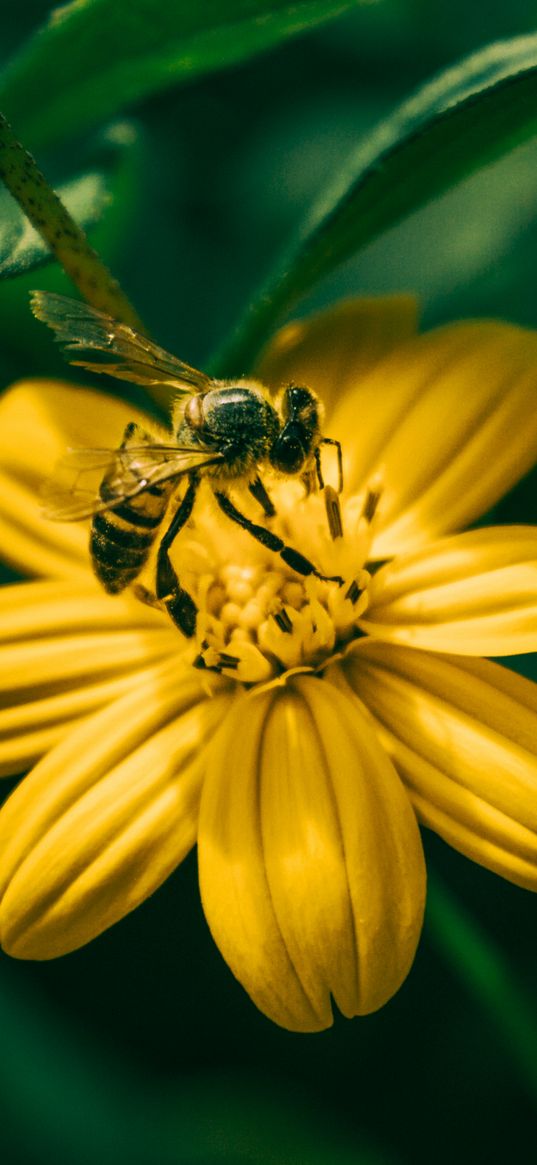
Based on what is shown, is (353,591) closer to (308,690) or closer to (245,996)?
(308,690)

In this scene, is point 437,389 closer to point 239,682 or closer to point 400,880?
point 239,682

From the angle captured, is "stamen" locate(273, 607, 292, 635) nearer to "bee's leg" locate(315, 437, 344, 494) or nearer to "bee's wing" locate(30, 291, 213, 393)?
"bee's leg" locate(315, 437, 344, 494)

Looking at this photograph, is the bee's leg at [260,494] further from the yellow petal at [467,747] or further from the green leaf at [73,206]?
the green leaf at [73,206]

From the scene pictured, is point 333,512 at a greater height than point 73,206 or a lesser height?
lesser

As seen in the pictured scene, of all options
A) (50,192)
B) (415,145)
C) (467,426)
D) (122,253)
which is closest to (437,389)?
(467,426)

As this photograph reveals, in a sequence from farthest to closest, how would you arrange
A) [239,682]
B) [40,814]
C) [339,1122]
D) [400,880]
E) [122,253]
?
[122,253] < [339,1122] < [239,682] < [40,814] < [400,880]

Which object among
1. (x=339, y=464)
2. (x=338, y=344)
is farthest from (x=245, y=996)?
(x=338, y=344)

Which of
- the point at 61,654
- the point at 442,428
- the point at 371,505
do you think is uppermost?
the point at 442,428
